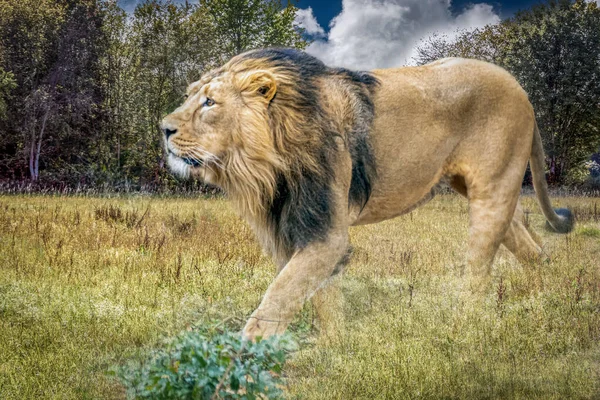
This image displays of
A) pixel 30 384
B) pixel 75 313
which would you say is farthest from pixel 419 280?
pixel 30 384

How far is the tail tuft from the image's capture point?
195 inches

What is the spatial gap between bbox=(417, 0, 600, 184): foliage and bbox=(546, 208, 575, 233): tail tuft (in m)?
7.70

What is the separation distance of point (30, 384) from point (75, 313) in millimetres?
996

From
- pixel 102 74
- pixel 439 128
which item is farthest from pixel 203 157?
pixel 102 74

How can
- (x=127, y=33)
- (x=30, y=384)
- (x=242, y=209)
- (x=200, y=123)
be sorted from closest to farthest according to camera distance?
(x=30, y=384) → (x=200, y=123) → (x=242, y=209) → (x=127, y=33)

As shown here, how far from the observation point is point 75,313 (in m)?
3.76

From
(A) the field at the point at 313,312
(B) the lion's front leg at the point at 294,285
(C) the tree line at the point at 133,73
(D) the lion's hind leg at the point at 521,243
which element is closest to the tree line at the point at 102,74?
(C) the tree line at the point at 133,73

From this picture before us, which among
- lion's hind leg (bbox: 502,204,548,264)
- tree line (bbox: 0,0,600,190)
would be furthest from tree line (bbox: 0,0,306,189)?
lion's hind leg (bbox: 502,204,548,264)

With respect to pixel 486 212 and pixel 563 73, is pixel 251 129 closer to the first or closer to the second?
pixel 486 212

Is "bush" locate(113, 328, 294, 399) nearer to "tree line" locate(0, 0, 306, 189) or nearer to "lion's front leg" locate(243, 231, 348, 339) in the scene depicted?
"lion's front leg" locate(243, 231, 348, 339)

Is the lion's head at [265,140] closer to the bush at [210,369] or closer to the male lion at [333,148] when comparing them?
the male lion at [333,148]

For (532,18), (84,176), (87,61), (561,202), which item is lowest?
(84,176)

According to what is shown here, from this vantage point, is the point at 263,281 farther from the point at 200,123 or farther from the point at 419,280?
the point at 200,123

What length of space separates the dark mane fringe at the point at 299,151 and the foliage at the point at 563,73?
32.4ft
